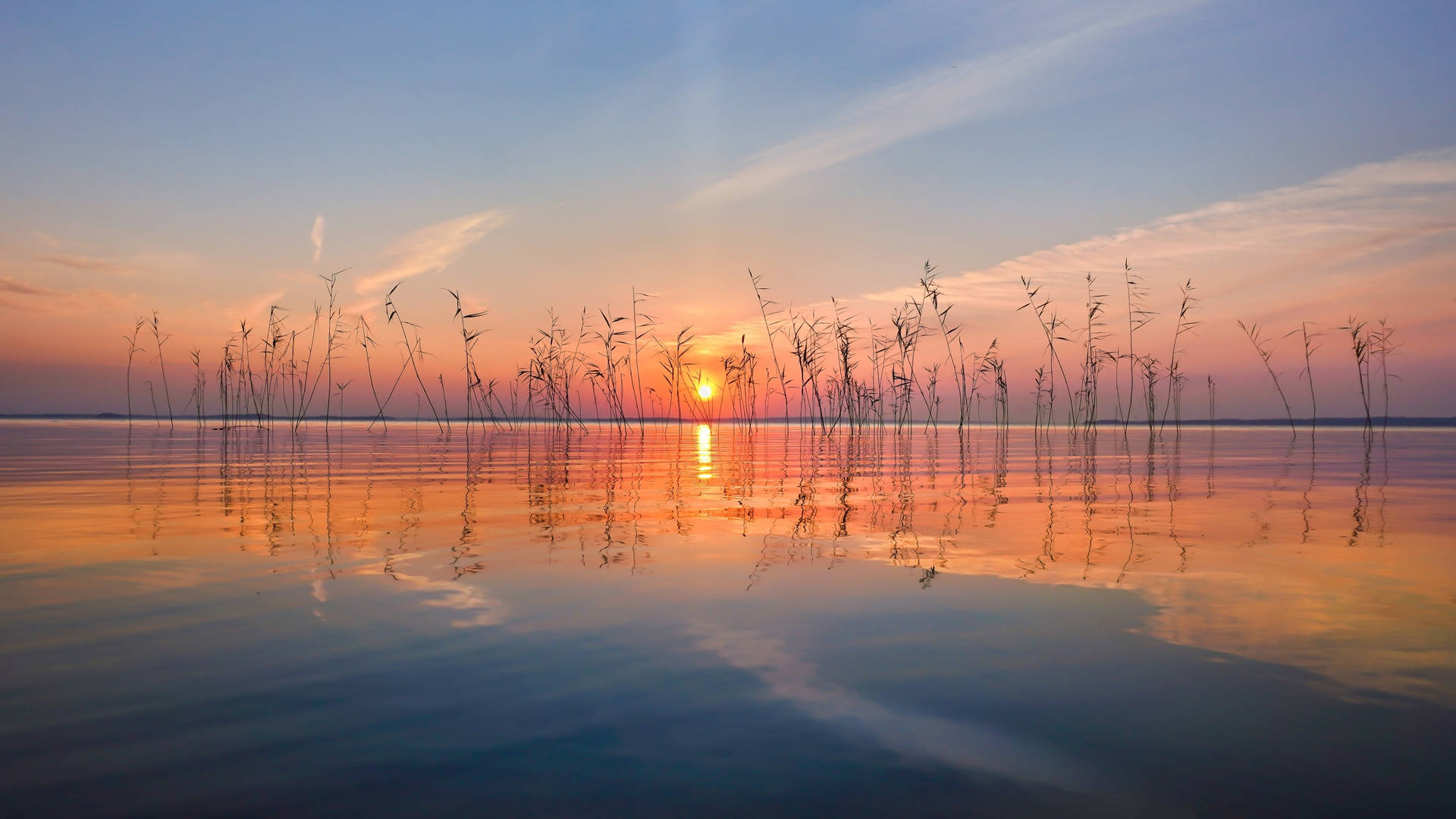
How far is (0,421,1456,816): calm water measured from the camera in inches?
44.6

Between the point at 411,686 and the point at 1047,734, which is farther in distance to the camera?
the point at 411,686

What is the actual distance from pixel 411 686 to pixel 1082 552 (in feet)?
7.72

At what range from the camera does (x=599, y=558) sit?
2.83 meters

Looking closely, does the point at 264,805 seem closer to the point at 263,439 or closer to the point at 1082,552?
the point at 1082,552

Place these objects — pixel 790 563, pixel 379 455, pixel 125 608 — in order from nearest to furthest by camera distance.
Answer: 1. pixel 125 608
2. pixel 790 563
3. pixel 379 455

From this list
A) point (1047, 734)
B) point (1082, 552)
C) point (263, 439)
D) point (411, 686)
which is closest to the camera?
point (1047, 734)

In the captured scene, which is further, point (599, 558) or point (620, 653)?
point (599, 558)

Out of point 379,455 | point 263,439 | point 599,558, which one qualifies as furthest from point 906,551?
point 263,439

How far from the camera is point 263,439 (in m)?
14.1

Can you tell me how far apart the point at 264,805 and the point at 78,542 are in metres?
2.74

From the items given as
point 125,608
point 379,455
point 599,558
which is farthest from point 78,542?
point 379,455

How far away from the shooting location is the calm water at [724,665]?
1132mm

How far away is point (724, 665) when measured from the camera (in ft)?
5.38

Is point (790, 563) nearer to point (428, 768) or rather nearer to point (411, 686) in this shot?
point (411, 686)
